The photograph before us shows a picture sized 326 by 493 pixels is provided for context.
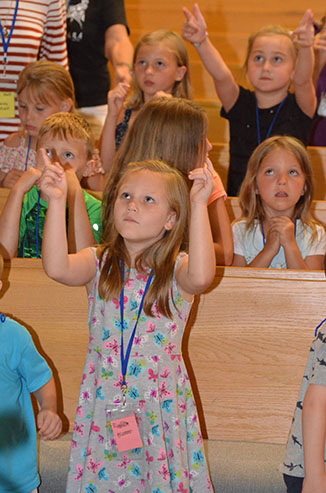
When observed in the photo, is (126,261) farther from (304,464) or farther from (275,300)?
(304,464)

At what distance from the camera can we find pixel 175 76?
3316 mm

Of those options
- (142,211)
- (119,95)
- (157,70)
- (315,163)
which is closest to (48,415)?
(142,211)

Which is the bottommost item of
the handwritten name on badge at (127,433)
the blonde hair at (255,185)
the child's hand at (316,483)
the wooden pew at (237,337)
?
the child's hand at (316,483)

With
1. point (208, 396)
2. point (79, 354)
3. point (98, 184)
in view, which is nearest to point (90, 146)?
point (98, 184)

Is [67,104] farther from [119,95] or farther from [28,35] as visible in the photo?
[28,35]

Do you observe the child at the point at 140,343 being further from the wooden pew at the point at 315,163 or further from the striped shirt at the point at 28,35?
the wooden pew at the point at 315,163

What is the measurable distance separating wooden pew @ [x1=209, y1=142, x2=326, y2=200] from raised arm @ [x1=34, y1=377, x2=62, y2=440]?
204 centimetres

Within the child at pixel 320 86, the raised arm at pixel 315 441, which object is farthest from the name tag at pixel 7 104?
the raised arm at pixel 315 441

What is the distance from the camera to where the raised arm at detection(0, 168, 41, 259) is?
2.23 m

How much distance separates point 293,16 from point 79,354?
407 cm

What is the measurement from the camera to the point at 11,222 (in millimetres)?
2258

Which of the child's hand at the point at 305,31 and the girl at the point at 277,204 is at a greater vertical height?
the child's hand at the point at 305,31

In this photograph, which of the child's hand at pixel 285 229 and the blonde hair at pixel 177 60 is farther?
the blonde hair at pixel 177 60

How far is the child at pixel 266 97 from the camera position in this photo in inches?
130
